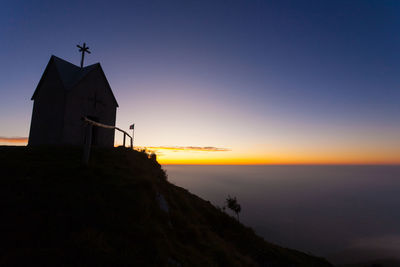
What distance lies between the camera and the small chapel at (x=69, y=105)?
51.2 feet

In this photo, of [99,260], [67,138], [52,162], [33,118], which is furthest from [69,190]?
[33,118]

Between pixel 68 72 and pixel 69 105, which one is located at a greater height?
pixel 68 72

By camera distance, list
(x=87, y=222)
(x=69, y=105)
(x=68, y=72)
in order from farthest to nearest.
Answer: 1. (x=68, y=72)
2. (x=69, y=105)
3. (x=87, y=222)

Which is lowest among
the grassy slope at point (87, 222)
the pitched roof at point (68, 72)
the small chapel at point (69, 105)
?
the grassy slope at point (87, 222)

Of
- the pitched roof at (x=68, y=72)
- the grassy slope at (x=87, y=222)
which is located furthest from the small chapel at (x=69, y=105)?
the grassy slope at (x=87, y=222)

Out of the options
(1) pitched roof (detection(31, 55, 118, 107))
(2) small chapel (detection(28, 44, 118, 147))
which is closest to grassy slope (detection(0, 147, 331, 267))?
(2) small chapel (detection(28, 44, 118, 147))

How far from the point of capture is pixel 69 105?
15719 millimetres

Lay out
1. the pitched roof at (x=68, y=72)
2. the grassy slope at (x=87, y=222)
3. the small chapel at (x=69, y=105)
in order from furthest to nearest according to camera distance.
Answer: the pitched roof at (x=68, y=72) → the small chapel at (x=69, y=105) → the grassy slope at (x=87, y=222)

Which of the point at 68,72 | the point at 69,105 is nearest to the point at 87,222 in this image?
the point at 69,105

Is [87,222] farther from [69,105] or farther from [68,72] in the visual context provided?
[68,72]

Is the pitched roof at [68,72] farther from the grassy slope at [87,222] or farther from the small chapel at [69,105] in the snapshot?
the grassy slope at [87,222]

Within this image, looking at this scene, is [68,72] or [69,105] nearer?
[69,105]

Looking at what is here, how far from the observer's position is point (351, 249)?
136875 mm

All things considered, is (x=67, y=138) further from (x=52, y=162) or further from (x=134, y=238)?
(x=134, y=238)
